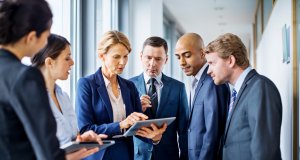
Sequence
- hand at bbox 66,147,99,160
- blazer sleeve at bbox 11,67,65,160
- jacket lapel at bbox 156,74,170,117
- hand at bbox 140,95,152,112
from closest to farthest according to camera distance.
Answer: blazer sleeve at bbox 11,67,65,160 < hand at bbox 66,147,99,160 < hand at bbox 140,95,152,112 < jacket lapel at bbox 156,74,170,117

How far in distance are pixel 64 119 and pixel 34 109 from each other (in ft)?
2.22

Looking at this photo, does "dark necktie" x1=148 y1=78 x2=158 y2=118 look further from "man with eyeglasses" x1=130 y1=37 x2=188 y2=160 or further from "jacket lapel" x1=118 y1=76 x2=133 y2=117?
"jacket lapel" x1=118 y1=76 x2=133 y2=117

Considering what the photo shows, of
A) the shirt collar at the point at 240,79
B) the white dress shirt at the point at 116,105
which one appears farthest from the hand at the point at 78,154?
the shirt collar at the point at 240,79

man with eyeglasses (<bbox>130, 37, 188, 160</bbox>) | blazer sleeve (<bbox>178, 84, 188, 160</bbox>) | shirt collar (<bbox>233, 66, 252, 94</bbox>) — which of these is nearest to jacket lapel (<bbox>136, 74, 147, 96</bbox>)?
man with eyeglasses (<bbox>130, 37, 188, 160</bbox>)

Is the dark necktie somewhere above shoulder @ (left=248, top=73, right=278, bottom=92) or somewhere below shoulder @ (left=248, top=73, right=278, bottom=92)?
below

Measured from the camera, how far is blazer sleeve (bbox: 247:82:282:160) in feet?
5.70

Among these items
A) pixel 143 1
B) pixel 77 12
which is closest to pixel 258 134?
pixel 77 12

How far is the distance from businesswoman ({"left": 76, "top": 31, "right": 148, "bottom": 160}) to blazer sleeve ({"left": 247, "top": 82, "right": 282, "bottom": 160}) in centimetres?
57

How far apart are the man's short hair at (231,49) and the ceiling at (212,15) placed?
14.6ft

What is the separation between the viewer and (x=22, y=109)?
1000 millimetres

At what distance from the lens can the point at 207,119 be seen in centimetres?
224

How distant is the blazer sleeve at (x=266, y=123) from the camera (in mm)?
1736

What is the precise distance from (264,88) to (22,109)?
3.88 ft

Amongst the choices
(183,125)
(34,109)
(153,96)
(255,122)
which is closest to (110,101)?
(153,96)
